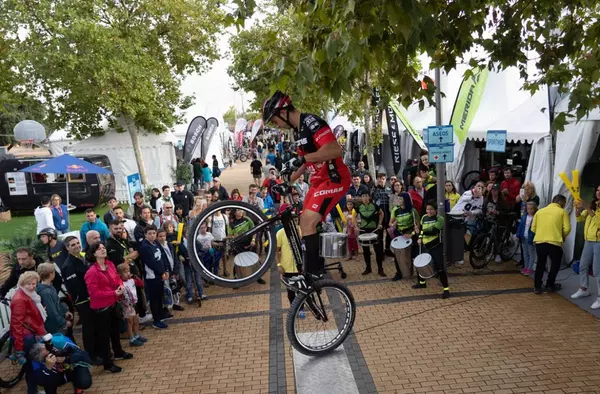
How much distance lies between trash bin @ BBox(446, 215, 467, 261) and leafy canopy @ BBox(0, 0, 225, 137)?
11.1 m

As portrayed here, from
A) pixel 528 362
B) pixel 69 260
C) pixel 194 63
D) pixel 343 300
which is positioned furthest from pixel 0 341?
pixel 194 63

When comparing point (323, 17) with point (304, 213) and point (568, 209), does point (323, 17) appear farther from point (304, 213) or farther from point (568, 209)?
point (568, 209)

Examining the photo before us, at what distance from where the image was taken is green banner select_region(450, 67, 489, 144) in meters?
11.0

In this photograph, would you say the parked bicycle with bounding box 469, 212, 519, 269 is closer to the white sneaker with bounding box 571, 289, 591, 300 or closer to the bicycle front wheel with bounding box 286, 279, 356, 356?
the white sneaker with bounding box 571, 289, 591, 300

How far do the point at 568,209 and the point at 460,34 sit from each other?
5958 millimetres

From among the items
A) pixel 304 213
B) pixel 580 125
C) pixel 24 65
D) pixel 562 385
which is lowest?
pixel 562 385

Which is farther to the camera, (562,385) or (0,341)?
(0,341)

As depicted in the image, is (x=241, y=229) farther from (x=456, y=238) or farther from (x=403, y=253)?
(x=456, y=238)

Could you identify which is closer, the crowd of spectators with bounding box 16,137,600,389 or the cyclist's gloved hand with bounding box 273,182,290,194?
the cyclist's gloved hand with bounding box 273,182,290,194

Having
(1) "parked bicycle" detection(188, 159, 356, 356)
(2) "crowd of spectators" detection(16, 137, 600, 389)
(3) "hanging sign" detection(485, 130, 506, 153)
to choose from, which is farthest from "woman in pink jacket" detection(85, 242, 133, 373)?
(3) "hanging sign" detection(485, 130, 506, 153)

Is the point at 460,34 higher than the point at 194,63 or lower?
lower

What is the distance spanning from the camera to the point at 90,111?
19969 mm

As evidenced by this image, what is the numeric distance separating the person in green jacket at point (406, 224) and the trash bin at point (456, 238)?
1.09 metres

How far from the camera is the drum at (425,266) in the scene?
9238mm
